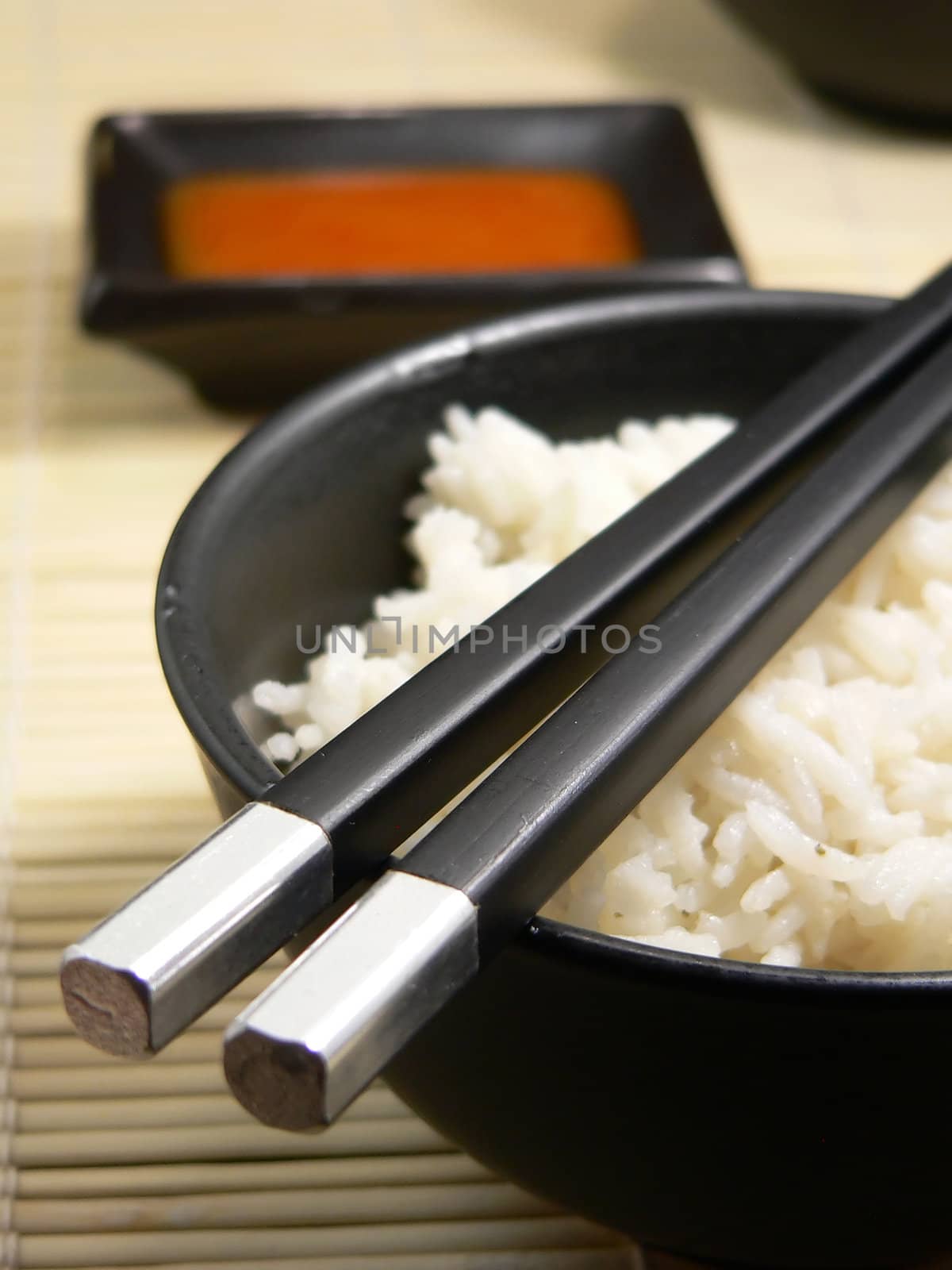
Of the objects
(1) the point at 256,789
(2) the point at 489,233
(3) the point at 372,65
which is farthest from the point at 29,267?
(1) the point at 256,789

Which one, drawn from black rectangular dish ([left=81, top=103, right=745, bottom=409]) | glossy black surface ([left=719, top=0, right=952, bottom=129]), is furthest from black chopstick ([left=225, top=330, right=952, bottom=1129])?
glossy black surface ([left=719, top=0, right=952, bottom=129])

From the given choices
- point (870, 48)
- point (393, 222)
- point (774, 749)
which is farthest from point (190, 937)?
point (870, 48)

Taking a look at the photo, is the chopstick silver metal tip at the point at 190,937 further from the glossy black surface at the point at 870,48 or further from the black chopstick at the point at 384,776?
the glossy black surface at the point at 870,48

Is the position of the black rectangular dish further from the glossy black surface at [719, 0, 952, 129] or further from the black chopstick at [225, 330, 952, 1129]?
the black chopstick at [225, 330, 952, 1129]

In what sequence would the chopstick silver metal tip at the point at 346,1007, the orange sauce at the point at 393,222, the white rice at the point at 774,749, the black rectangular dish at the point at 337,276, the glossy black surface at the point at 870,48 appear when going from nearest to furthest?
the chopstick silver metal tip at the point at 346,1007
the white rice at the point at 774,749
the black rectangular dish at the point at 337,276
the orange sauce at the point at 393,222
the glossy black surface at the point at 870,48

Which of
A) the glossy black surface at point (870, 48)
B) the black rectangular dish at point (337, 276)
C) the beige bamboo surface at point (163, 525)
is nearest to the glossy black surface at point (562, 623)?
the beige bamboo surface at point (163, 525)

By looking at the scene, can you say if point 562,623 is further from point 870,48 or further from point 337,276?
point 870,48

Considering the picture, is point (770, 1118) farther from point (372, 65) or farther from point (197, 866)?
point (372, 65)
